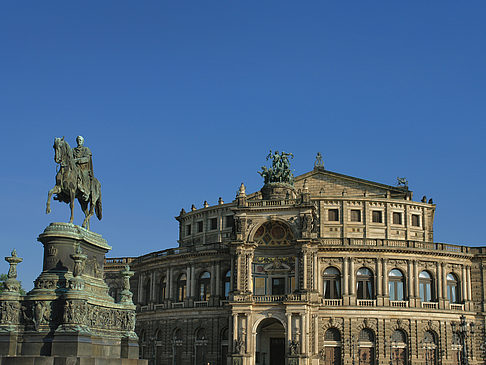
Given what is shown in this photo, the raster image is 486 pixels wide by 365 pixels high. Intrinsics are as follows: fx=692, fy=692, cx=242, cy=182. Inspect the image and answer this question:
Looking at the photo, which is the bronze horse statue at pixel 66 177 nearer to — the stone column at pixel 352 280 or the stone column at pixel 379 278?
the stone column at pixel 352 280

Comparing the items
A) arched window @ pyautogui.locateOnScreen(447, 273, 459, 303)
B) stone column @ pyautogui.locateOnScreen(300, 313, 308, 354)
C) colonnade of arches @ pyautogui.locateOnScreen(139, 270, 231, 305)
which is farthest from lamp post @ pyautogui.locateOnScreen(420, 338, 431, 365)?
colonnade of arches @ pyautogui.locateOnScreen(139, 270, 231, 305)

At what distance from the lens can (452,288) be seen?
73062mm

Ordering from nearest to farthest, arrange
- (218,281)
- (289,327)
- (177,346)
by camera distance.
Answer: (289,327)
(218,281)
(177,346)

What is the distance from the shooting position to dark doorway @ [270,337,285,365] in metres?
69.7

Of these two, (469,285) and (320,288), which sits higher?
(469,285)

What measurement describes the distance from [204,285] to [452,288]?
26.6 metres

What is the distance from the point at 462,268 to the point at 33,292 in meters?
59.6

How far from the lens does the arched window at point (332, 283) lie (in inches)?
2771

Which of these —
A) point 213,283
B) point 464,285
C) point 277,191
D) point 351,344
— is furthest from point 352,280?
point 213,283

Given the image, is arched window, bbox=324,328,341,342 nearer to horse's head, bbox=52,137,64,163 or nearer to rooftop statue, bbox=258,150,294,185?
rooftop statue, bbox=258,150,294,185

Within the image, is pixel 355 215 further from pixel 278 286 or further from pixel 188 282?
pixel 188 282

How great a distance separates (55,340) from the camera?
20938 mm

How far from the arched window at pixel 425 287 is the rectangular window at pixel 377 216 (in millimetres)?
7350

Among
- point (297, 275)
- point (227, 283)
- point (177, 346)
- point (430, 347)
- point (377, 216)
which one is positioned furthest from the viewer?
point (177, 346)
